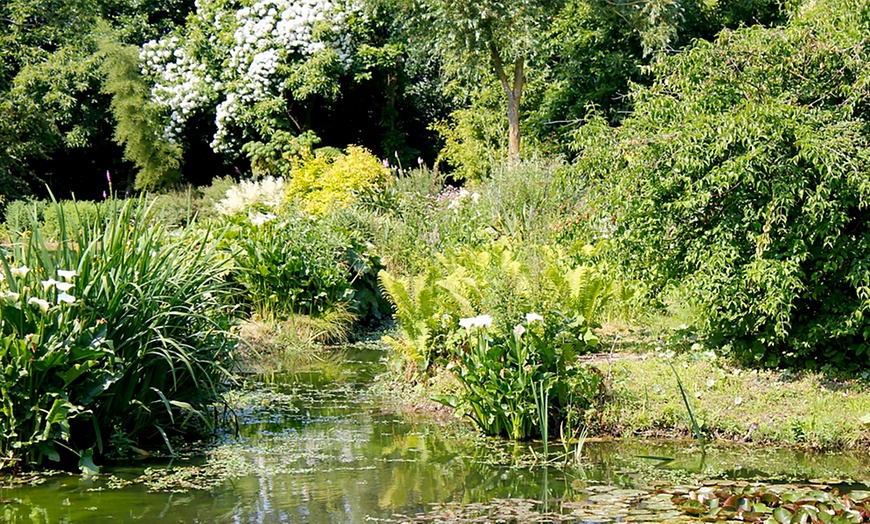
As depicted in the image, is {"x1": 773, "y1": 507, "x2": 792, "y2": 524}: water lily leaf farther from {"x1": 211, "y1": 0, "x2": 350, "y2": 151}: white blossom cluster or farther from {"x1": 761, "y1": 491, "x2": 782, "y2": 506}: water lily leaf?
{"x1": 211, "y1": 0, "x2": 350, "y2": 151}: white blossom cluster

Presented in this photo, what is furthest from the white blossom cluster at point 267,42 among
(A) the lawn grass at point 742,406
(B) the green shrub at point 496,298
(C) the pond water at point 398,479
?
(A) the lawn grass at point 742,406

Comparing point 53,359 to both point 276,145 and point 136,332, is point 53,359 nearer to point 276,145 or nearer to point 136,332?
point 136,332

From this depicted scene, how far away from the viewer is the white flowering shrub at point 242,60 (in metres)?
21.1

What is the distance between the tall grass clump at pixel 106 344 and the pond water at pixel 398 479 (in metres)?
0.31

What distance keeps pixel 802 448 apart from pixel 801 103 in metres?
2.78

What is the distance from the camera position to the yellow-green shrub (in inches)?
586

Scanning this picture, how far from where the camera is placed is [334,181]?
15492mm

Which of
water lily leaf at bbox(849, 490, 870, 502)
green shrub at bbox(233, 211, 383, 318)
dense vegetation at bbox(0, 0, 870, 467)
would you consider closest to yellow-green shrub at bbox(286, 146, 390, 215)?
dense vegetation at bbox(0, 0, 870, 467)

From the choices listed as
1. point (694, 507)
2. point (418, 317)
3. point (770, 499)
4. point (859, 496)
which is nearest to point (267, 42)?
point (418, 317)

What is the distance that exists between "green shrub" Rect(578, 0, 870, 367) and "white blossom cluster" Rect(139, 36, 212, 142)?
52.8 feet

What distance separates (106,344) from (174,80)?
701 inches

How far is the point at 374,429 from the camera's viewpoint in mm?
6812

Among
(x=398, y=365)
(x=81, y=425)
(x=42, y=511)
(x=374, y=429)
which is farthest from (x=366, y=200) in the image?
(x=42, y=511)

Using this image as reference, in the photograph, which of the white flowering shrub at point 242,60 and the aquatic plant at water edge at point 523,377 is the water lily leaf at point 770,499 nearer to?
the aquatic plant at water edge at point 523,377
